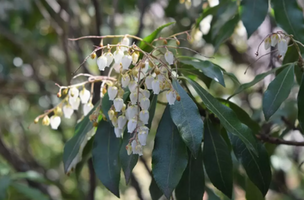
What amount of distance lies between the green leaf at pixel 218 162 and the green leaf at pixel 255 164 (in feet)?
0.12

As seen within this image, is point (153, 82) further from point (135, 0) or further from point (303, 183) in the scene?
point (303, 183)

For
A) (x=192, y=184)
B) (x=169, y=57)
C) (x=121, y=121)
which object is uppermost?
(x=169, y=57)

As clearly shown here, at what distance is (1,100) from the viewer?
11.1ft

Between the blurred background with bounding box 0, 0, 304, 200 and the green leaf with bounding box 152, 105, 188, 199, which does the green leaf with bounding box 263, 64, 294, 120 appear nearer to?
the green leaf with bounding box 152, 105, 188, 199

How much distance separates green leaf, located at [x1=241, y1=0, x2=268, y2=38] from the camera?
48.1 inches

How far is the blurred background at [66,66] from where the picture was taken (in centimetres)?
194

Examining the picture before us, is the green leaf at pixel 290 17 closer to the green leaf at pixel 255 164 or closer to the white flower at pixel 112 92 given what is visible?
the green leaf at pixel 255 164

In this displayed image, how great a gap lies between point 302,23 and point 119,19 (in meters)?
2.11

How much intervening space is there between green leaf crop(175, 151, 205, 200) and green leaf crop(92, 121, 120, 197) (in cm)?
18

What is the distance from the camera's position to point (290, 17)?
1.23 meters

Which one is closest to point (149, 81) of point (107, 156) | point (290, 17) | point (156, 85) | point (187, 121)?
point (156, 85)

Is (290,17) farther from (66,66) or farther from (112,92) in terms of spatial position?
(66,66)

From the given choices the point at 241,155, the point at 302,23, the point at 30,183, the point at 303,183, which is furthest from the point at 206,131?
the point at 303,183

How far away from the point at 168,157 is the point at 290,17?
60cm
